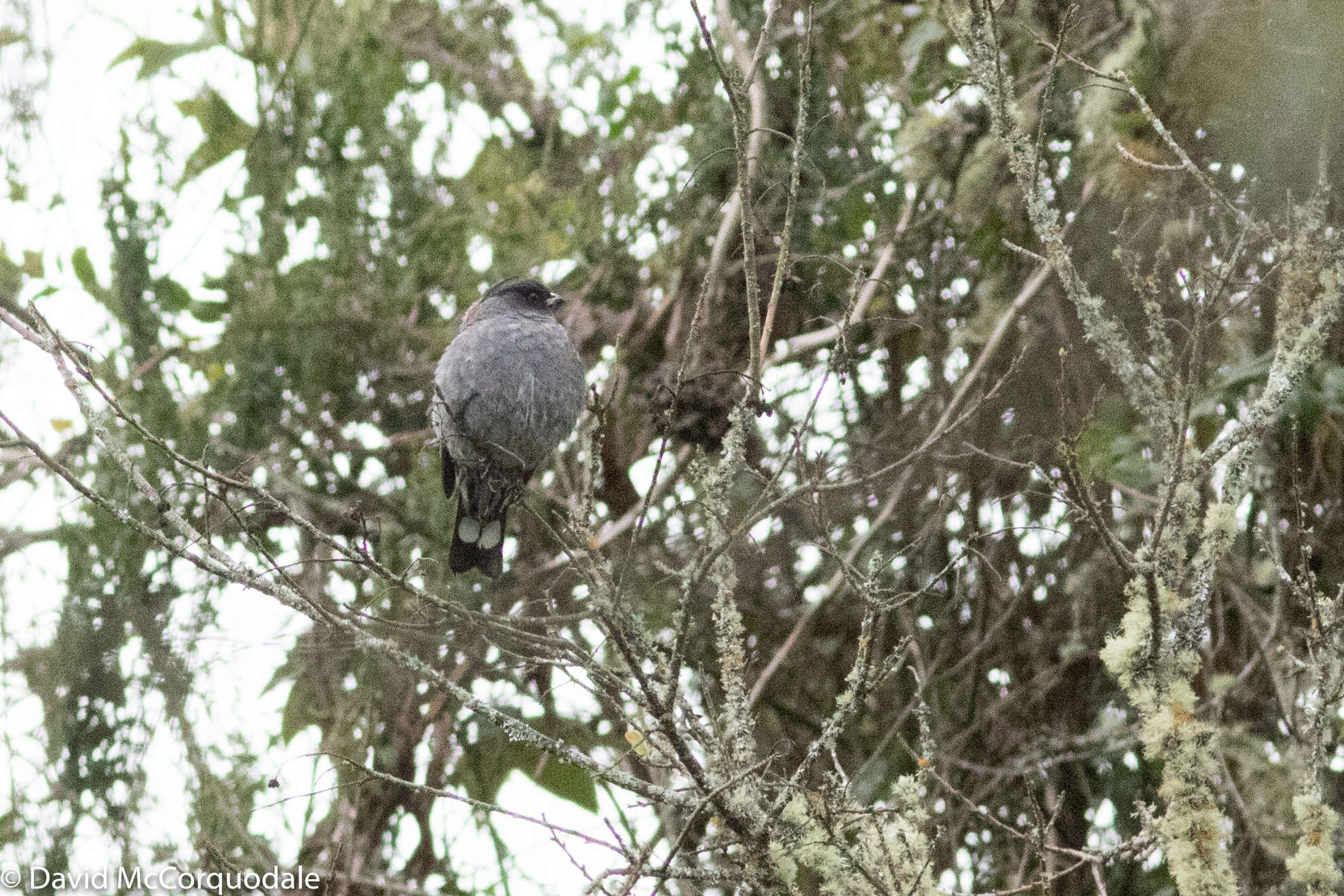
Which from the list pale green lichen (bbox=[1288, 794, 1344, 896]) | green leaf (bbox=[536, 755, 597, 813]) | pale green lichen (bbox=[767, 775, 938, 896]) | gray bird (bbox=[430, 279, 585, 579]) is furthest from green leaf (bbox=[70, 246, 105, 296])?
pale green lichen (bbox=[1288, 794, 1344, 896])

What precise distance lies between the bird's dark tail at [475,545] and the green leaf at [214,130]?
178 centimetres

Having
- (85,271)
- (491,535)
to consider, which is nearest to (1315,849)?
(491,535)

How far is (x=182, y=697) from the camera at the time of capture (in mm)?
4027

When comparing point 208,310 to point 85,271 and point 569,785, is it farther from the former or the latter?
point 569,785

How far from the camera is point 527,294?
14.5 feet

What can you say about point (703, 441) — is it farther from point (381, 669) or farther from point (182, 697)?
point (182, 697)

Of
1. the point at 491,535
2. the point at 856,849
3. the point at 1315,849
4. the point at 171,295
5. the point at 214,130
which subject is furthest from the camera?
the point at 214,130

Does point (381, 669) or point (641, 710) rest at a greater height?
point (381, 669)

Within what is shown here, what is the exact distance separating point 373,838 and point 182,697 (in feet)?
2.61

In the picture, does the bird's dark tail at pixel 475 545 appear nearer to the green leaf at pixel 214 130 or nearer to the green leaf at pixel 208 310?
the green leaf at pixel 208 310

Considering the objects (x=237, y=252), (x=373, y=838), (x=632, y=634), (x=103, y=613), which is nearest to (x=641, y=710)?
(x=632, y=634)

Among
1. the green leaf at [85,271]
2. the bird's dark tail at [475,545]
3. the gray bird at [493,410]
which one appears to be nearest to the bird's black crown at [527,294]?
the gray bird at [493,410]

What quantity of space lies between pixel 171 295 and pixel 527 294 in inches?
51.6

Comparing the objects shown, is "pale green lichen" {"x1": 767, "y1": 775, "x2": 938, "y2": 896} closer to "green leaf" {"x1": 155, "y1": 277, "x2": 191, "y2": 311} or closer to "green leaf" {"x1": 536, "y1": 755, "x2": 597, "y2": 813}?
"green leaf" {"x1": 536, "y1": 755, "x2": 597, "y2": 813}
